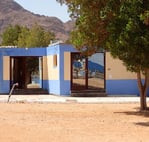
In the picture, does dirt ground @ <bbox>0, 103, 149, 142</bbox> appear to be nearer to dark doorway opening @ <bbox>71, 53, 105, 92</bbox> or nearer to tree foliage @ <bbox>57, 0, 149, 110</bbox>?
tree foliage @ <bbox>57, 0, 149, 110</bbox>

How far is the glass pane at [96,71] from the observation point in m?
33.1

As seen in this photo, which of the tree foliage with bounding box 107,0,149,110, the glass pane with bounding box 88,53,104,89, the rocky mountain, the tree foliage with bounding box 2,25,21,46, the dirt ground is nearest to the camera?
the dirt ground

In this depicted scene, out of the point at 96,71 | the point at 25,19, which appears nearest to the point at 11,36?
the point at 96,71

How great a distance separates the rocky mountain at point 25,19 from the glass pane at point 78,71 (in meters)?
104

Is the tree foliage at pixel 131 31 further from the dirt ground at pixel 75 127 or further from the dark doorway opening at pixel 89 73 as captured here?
the dark doorway opening at pixel 89 73

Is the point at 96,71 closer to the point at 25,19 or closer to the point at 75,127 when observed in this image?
the point at 75,127

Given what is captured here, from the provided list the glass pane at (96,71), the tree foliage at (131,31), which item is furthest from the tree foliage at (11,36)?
the tree foliage at (131,31)

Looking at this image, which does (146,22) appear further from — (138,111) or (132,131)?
(138,111)

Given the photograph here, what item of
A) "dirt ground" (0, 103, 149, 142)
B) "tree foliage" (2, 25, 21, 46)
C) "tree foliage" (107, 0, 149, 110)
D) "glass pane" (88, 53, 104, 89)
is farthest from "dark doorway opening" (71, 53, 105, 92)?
"tree foliage" (2, 25, 21, 46)

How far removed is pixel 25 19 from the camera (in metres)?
145

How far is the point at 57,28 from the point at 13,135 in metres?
133

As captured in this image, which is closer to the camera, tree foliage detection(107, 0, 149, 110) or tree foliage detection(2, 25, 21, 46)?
tree foliage detection(107, 0, 149, 110)

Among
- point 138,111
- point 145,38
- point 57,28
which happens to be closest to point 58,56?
point 138,111

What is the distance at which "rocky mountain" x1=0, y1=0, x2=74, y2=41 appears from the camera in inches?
5507
